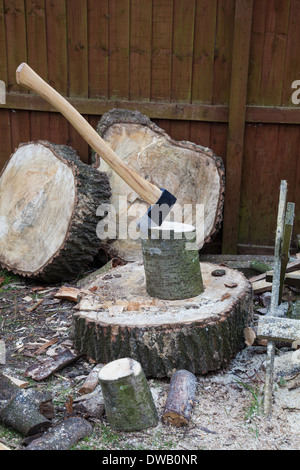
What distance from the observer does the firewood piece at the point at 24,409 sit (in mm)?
2277

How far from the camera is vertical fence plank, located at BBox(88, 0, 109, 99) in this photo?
4.38 meters

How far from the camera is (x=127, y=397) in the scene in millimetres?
2293

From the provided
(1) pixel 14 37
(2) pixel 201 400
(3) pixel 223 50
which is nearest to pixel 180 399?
(2) pixel 201 400

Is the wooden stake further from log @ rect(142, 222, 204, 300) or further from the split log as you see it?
the split log

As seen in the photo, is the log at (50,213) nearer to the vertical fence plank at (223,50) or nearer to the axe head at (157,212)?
the axe head at (157,212)

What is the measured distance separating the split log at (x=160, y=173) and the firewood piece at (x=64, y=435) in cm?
207

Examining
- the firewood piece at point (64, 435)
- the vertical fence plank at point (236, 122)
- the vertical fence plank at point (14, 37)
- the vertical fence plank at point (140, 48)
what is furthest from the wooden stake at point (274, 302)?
the vertical fence plank at point (14, 37)

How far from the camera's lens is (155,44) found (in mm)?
4383

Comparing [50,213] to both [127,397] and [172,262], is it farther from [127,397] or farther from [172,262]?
[127,397]

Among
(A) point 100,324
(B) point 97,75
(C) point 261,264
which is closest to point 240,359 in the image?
(A) point 100,324

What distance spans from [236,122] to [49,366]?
2.75 meters

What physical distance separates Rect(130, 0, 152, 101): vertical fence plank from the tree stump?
2300 mm

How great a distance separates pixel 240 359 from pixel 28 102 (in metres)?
3.21
